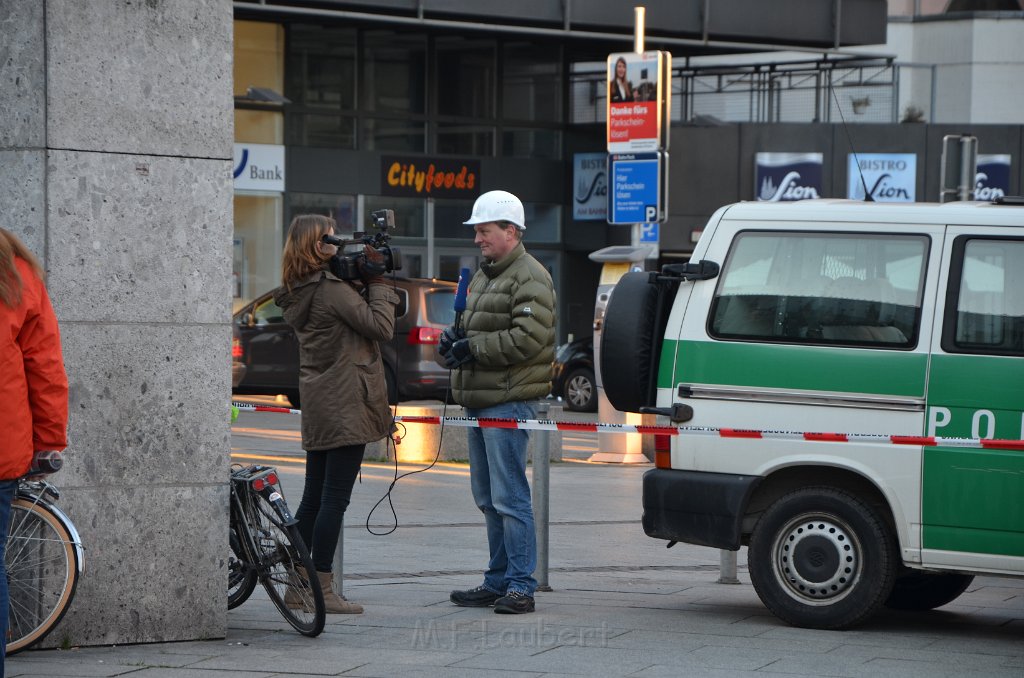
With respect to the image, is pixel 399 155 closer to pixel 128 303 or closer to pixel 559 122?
pixel 559 122

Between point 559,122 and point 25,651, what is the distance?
85.7 feet

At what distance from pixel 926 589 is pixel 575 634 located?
207cm

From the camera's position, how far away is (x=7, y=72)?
20.4 feet

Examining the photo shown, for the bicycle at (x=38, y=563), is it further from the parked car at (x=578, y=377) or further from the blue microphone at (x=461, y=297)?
the parked car at (x=578, y=377)

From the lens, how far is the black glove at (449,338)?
7.41m

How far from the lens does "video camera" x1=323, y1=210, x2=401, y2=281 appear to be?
718 centimetres

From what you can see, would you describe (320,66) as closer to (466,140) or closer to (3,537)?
(466,140)

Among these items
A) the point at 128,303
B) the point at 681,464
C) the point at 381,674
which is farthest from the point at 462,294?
the point at 381,674

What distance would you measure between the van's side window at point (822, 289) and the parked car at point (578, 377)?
15968 mm

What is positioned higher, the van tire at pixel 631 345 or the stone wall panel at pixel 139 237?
the stone wall panel at pixel 139 237

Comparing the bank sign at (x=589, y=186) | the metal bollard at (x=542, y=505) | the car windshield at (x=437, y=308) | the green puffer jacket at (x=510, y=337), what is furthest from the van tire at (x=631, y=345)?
the bank sign at (x=589, y=186)

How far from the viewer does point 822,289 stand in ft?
23.5

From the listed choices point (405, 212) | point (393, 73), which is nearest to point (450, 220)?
point (405, 212)

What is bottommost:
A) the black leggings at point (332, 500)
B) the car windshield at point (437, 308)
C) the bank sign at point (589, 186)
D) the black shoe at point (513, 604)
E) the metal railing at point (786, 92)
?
the black shoe at point (513, 604)
